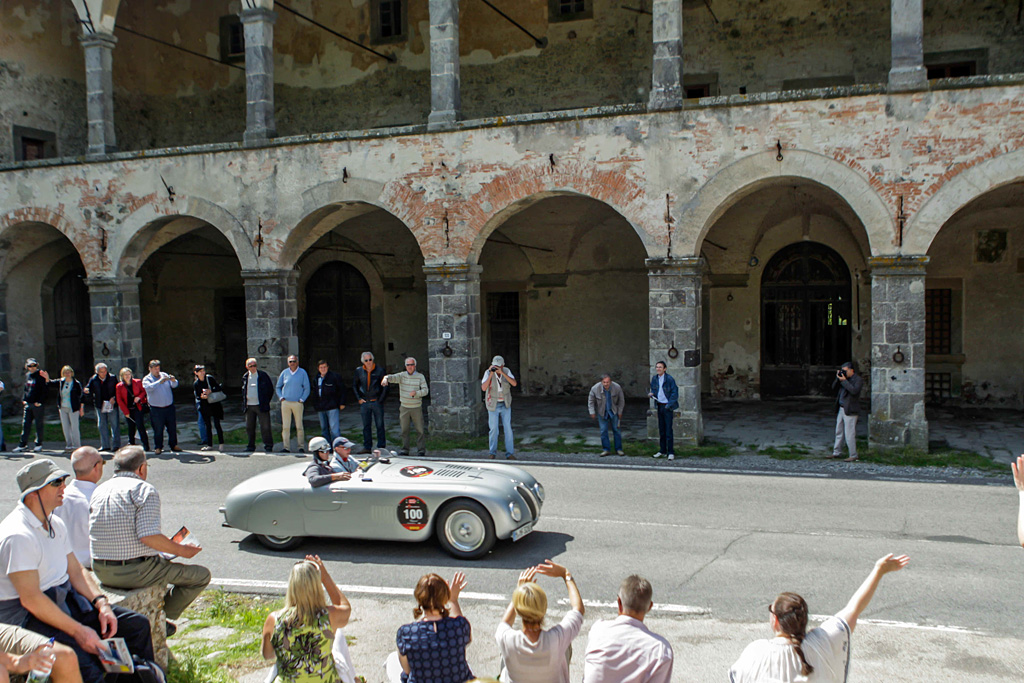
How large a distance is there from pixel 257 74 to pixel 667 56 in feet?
25.7

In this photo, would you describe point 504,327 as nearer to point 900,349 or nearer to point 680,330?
point 680,330

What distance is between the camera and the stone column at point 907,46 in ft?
41.7

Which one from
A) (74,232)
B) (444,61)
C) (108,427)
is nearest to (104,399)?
(108,427)

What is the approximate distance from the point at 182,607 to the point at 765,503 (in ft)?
23.1

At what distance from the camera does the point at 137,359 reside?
59.0ft

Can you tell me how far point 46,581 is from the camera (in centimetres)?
453

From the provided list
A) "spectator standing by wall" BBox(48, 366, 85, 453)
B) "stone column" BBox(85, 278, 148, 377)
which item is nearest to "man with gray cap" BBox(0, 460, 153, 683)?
"spectator standing by wall" BBox(48, 366, 85, 453)

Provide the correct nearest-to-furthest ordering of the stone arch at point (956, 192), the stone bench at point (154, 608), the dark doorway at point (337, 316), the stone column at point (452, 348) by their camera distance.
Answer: the stone bench at point (154, 608)
the stone arch at point (956, 192)
the stone column at point (452, 348)
the dark doorway at point (337, 316)

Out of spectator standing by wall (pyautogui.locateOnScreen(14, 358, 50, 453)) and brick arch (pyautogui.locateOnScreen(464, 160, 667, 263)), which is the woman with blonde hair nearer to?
brick arch (pyautogui.locateOnScreen(464, 160, 667, 263))

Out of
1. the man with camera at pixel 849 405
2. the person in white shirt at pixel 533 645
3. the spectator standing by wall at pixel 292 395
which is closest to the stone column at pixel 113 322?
the spectator standing by wall at pixel 292 395

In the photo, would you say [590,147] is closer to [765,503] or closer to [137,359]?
[765,503]

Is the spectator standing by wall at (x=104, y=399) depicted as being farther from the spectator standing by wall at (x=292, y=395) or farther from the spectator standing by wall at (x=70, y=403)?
the spectator standing by wall at (x=292, y=395)

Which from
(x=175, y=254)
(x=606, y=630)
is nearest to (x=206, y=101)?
(x=175, y=254)

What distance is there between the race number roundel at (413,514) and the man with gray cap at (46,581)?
355 centimetres
